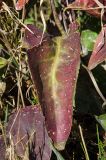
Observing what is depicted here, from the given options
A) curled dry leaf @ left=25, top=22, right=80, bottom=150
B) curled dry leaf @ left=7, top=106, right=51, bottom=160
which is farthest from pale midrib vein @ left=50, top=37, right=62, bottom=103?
curled dry leaf @ left=7, top=106, right=51, bottom=160

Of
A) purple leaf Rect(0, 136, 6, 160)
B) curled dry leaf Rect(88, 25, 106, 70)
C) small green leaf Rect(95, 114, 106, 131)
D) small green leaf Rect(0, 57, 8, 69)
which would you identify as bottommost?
purple leaf Rect(0, 136, 6, 160)

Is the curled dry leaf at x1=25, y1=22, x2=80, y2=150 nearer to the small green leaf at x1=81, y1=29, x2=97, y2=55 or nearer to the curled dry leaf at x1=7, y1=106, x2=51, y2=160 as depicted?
the curled dry leaf at x1=7, y1=106, x2=51, y2=160

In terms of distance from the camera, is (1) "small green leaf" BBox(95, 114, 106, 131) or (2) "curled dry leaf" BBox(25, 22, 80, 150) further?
(1) "small green leaf" BBox(95, 114, 106, 131)

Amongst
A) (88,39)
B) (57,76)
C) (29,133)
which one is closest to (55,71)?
(57,76)

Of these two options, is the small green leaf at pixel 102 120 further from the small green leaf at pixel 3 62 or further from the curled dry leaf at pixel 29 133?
the small green leaf at pixel 3 62

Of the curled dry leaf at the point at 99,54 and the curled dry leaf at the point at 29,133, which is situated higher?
the curled dry leaf at the point at 99,54

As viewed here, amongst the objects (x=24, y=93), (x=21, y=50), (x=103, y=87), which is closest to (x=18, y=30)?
(x=21, y=50)

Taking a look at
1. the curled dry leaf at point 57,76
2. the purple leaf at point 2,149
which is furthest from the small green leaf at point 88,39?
the purple leaf at point 2,149

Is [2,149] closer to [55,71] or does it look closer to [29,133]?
[29,133]
